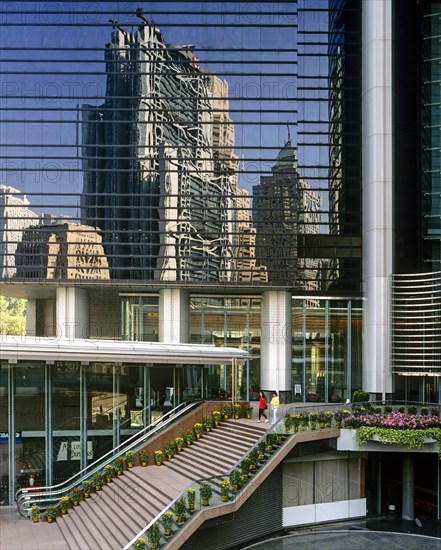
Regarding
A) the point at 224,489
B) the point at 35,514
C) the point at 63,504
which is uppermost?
the point at 224,489

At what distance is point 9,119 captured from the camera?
39.4 m

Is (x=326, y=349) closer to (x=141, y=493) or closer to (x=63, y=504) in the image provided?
(x=141, y=493)

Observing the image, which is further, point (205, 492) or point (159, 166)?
point (159, 166)

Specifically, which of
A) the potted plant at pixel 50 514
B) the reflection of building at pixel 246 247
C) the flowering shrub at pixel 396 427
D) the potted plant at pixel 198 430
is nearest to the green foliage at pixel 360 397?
the flowering shrub at pixel 396 427

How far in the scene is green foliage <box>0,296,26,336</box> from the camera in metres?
82.8

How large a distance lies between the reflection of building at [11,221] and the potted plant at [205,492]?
2200cm

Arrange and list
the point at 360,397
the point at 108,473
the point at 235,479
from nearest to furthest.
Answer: the point at 235,479
the point at 108,473
the point at 360,397

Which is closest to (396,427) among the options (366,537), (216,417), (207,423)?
(366,537)

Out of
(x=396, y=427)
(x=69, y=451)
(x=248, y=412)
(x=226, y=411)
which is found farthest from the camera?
(x=248, y=412)

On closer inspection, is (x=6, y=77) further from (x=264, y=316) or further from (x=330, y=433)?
(x=330, y=433)

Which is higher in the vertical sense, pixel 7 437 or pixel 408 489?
pixel 7 437

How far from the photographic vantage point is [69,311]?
40312 mm

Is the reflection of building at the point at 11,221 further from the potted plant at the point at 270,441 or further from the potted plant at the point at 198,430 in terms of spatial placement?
the potted plant at the point at 270,441

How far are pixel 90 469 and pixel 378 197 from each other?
20083mm
